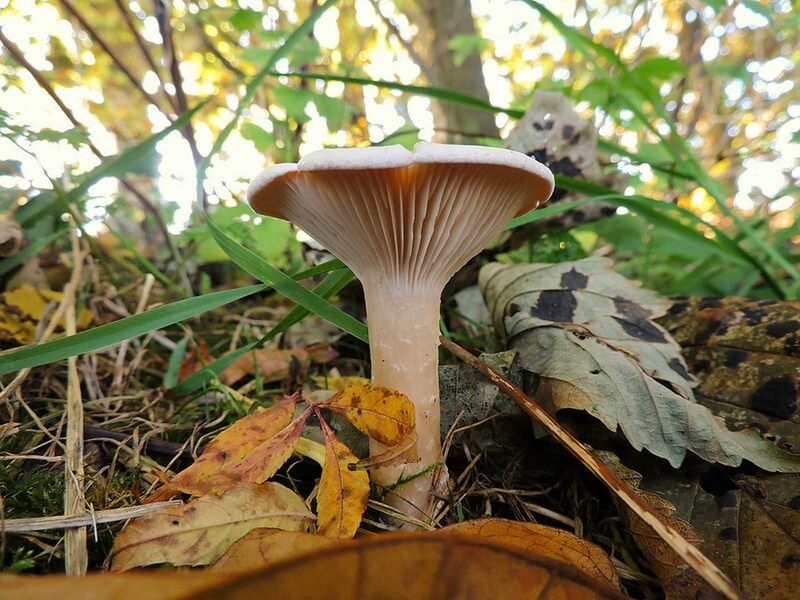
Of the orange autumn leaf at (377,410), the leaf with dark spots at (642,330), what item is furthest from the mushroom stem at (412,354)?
the leaf with dark spots at (642,330)

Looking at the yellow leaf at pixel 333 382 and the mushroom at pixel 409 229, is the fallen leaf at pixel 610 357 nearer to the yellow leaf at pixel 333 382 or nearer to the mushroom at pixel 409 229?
the mushroom at pixel 409 229

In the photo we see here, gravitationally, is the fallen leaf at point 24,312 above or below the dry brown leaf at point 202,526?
above

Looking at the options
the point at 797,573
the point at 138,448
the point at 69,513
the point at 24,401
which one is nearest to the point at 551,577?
the point at 797,573

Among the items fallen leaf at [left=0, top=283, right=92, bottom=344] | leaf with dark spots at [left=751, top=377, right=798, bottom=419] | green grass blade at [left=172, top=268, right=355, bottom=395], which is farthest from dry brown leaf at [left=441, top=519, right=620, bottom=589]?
fallen leaf at [left=0, top=283, right=92, bottom=344]

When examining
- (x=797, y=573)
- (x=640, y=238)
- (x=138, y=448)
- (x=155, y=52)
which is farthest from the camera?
(x=155, y=52)

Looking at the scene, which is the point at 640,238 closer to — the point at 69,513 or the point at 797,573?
the point at 797,573

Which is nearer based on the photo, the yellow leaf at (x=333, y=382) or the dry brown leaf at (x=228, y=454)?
the dry brown leaf at (x=228, y=454)
